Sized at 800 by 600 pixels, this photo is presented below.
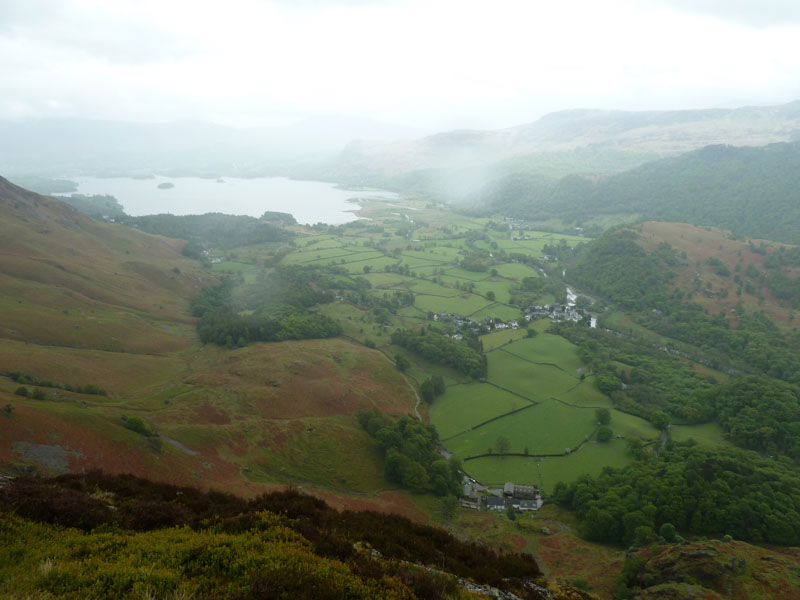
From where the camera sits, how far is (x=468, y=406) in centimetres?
5828

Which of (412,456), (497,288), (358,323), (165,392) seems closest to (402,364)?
(358,323)

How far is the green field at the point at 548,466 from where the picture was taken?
4541 cm

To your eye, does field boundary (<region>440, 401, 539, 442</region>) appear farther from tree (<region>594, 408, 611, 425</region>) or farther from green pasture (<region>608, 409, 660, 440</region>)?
green pasture (<region>608, 409, 660, 440</region>)

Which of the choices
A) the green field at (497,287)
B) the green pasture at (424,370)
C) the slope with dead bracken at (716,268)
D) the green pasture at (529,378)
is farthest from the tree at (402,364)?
the slope with dead bracken at (716,268)

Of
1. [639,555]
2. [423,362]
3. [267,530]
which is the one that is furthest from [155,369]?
[639,555]

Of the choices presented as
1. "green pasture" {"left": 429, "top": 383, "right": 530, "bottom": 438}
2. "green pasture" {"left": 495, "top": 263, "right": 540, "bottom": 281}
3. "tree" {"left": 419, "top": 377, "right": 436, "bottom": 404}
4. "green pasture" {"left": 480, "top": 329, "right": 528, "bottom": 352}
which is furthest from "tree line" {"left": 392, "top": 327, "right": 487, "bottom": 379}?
"green pasture" {"left": 495, "top": 263, "right": 540, "bottom": 281}

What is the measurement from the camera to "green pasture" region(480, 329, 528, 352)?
252 feet

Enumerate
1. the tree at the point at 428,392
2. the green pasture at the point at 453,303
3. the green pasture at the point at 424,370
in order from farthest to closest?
the green pasture at the point at 453,303
the green pasture at the point at 424,370
the tree at the point at 428,392

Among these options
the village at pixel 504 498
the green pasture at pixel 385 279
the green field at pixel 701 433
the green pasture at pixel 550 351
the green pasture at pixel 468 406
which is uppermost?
the green pasture at pixel 385 279

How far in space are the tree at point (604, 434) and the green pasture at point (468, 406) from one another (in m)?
10.1

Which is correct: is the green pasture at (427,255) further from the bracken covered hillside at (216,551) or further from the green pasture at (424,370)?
the bracken covered hillside at (216,551)

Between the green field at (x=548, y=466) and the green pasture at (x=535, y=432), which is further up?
the green pasture at (x=535, y=432)

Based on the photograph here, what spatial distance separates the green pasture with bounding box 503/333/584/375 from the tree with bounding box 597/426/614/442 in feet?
55.7

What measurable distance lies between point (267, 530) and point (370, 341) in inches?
2501
